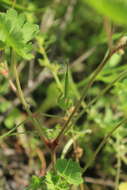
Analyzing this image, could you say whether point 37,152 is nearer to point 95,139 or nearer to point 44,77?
point 95,139

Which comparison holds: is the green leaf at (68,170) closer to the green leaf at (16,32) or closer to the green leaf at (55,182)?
the green leaf at (55,182)

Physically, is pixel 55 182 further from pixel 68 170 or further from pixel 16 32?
pixel 16 32

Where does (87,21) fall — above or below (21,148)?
above

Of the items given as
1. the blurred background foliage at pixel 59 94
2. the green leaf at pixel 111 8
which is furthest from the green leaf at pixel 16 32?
the green leaf at pixel 111 8

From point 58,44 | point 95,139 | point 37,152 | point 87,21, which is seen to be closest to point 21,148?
point 37,152

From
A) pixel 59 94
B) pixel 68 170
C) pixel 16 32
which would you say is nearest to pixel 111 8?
pixel 16 32

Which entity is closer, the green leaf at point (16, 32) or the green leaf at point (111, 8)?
the green leaf at point (111, 8)

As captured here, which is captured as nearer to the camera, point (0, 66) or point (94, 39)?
point (0, 66)
